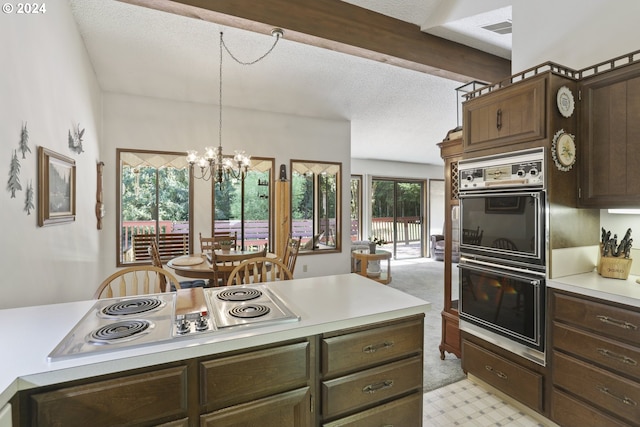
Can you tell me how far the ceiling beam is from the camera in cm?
245

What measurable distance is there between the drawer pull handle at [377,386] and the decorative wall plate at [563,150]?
5.45 feet

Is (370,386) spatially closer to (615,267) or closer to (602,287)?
(602,287)

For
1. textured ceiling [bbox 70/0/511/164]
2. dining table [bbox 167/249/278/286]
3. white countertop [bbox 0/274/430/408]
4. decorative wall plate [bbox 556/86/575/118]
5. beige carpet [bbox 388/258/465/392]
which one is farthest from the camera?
dining table [bbox 167/249/278/286]

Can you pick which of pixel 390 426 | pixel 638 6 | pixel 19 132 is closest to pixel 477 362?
pixel 390 426

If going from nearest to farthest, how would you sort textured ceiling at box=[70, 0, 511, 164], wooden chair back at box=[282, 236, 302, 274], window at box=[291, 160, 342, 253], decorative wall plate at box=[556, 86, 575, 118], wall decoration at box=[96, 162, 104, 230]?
decorative wall plate at box=[556, 86, 575, 118] < textured ceiling at box=[70, 0, 511, 164] < wooden chair back at box=[282, 236, 302, 274] < wall decoration at box=[96, 162, 104, 230] < window at box=[291, 160, 342, 253]

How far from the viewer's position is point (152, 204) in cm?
462

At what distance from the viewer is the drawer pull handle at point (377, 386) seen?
137cm

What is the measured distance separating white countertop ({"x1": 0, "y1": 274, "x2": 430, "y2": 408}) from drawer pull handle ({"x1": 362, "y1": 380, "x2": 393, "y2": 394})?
29cm

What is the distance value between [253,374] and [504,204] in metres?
1.93

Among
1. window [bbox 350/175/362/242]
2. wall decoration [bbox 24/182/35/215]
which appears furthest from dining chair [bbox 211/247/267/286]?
window [bbox 350/175/362/242]

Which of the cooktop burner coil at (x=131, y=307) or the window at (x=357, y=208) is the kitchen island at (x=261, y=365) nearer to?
the cooktop burner coil at (x=131, y=307)

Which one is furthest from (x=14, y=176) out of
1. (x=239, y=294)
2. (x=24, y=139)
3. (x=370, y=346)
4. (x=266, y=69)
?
(x=266, y=69)

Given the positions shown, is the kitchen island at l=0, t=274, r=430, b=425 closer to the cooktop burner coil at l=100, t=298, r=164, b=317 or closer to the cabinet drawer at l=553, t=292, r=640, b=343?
the cooktop burner coil at l=100, t=298, r=164, b=317

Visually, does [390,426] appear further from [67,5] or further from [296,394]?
[67,5]
